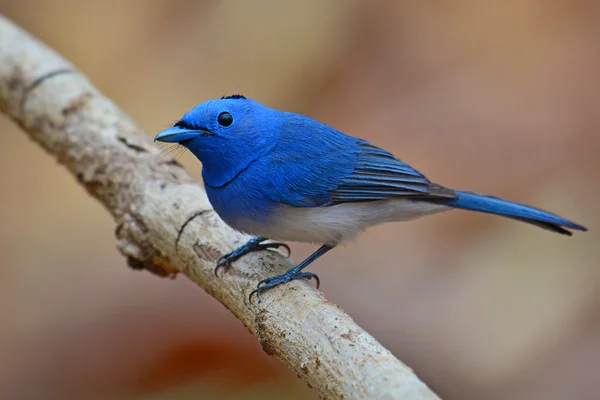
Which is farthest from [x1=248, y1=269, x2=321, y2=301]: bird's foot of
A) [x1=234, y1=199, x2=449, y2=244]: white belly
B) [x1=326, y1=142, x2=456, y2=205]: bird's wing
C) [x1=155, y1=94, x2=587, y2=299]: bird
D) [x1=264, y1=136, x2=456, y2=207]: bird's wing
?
[x1=326, y1=142, x2=456, y2=205]: bird's wing

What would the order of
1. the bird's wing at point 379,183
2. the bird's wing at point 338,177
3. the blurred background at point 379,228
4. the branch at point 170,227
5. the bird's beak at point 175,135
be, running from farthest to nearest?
the blurred background at point 379,228
the bird's wing at point 379,183
the bird's wing at point 338,177
the bird's beak at point 175,135
the branch at point 170,227

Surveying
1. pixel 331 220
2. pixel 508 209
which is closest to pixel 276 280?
pixel 331 220

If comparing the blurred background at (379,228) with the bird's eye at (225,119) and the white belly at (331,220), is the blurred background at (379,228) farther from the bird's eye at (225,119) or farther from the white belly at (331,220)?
the bird's eye at (225,119)

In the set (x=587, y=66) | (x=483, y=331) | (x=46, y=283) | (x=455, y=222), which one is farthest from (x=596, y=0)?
(x=46, y=283)

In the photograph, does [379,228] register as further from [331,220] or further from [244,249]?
[244,249]

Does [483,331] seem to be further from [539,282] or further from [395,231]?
[395,231]

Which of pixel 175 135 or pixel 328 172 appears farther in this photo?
pixel 328 172

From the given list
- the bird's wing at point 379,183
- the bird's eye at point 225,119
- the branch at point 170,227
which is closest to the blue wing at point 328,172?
the bird's wing at point 379,183
